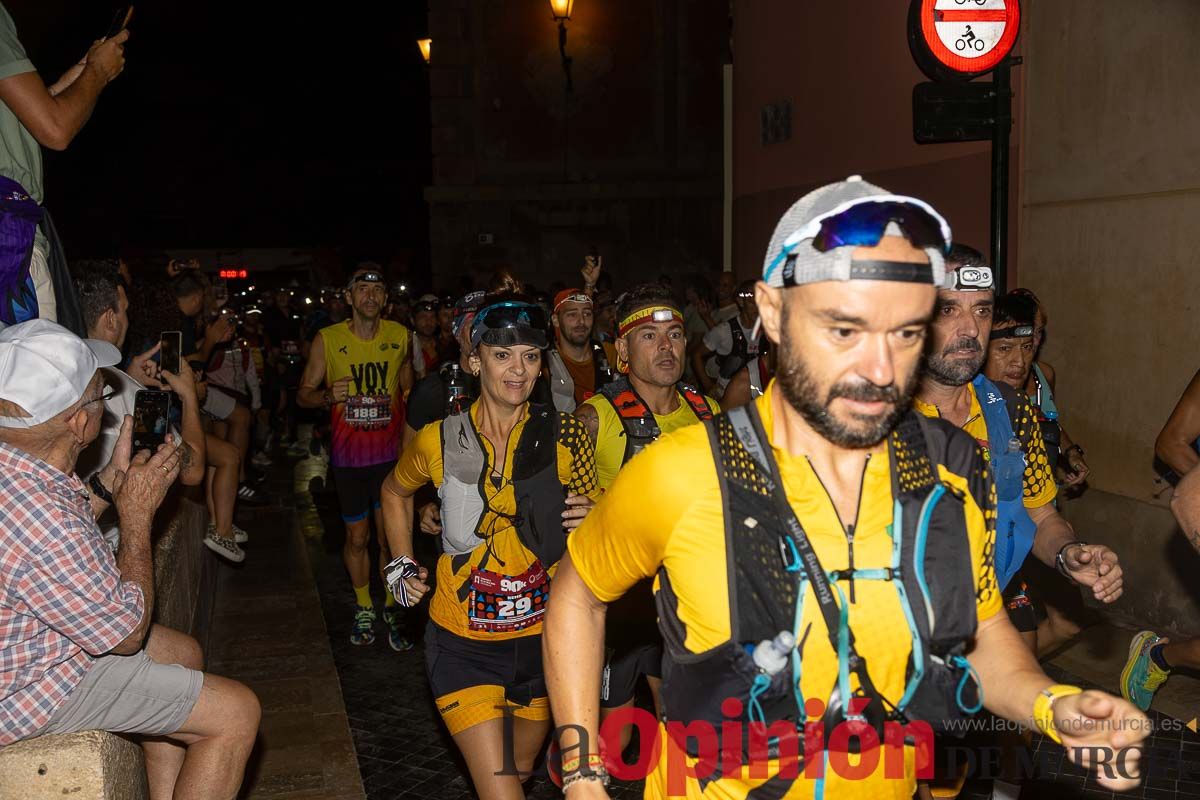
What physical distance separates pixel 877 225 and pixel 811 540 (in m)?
0.68

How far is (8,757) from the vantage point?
139 inches

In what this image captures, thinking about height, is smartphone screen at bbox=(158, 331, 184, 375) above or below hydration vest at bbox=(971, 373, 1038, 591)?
above

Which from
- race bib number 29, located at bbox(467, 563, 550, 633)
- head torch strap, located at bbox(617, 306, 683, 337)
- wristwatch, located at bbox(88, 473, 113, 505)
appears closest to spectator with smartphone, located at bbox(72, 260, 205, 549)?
wristwatch, located at bbox(88, 473, 113, 505)

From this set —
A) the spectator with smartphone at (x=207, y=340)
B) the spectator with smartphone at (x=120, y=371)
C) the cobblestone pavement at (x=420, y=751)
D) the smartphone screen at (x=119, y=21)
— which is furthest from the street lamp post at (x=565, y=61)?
the smartphone screen at (x=119, y=21)

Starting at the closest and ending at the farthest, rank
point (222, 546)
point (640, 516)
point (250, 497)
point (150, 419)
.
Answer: point (640, 516) → point (150, 419) → point (222, 546) → point (250, 497)

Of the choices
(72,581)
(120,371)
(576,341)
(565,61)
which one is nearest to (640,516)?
(72,581)

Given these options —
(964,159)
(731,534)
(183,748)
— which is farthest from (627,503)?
(964,159)

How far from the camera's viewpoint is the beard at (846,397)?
235 centimetres

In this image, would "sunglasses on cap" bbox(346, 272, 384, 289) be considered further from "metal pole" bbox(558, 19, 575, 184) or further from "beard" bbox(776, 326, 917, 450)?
"metal pole" bbox(558, 19, 575, 184)

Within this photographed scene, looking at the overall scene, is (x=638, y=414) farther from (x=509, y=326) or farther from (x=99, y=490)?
(x=99, y=490)

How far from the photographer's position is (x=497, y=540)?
453 cm

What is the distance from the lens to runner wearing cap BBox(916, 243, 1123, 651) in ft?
14.3

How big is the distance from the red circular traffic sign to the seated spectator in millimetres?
5822

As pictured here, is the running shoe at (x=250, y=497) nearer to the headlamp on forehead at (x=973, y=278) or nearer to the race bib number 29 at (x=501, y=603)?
the race bib number 29 at (x=501, y=603)
